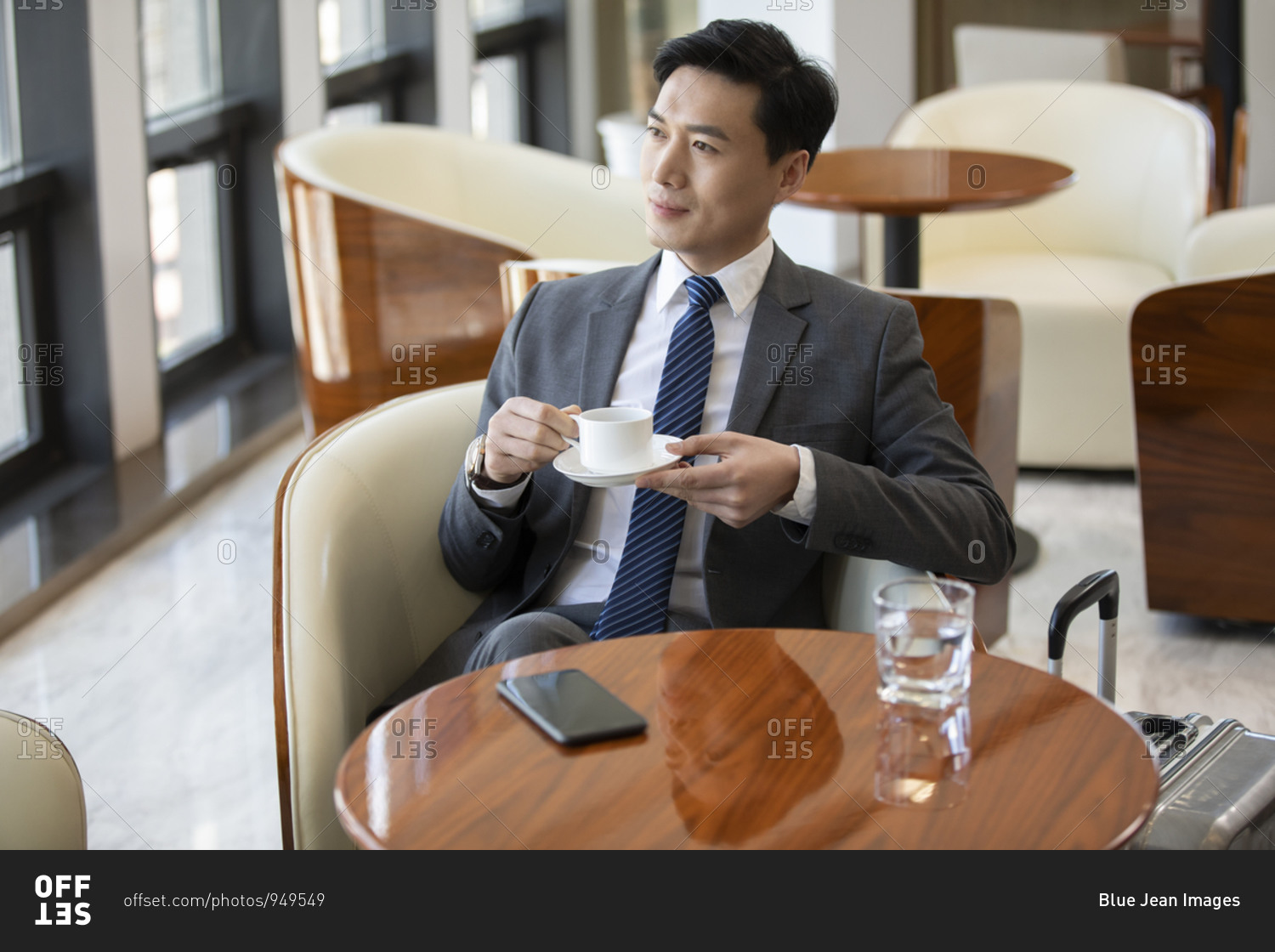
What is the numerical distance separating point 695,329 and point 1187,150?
9.65 ft

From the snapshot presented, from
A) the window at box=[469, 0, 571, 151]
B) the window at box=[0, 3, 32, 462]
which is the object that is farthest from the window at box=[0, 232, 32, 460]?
the window at box=[469, 0, 571, 151]

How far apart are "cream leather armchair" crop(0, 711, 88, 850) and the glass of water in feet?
2.85

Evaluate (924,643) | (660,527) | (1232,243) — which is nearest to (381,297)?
(660,527)

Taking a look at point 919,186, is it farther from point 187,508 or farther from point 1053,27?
point 1053,27

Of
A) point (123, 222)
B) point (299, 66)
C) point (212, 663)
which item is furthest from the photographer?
point (299, 66)

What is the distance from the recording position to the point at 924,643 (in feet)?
4.17

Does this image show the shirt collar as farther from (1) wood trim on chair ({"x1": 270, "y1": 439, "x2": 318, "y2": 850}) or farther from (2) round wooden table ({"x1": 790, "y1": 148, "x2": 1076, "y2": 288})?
(2) round wooden table ({"x1": 790, "y1": 148, "x2": 1076, "y2": 288})

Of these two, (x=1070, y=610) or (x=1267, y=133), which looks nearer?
(x=1070, y=610)

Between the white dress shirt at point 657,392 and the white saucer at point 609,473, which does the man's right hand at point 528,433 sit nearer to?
the white saucer at point 609,473

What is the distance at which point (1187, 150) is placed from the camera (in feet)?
13.6

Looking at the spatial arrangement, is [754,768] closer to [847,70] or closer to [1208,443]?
[1208,443]

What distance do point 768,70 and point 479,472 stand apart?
24.8 inches

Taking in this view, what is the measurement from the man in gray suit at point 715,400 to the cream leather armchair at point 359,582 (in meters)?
0.05
